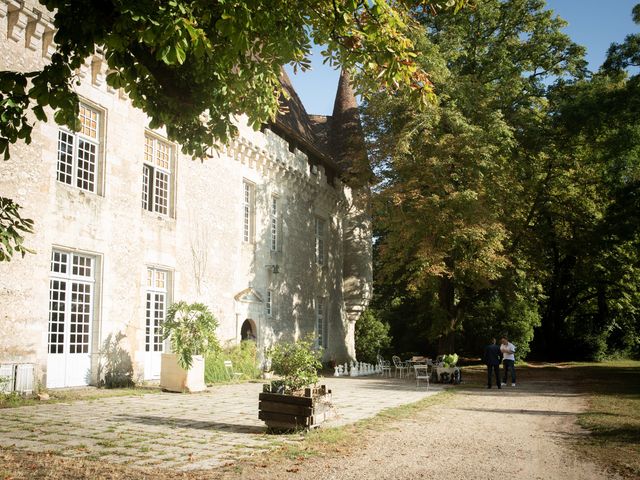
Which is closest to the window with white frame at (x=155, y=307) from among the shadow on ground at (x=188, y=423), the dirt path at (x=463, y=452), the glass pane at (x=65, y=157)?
the glass pane at (x=65, y=157)

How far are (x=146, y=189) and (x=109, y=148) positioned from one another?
1.88 m

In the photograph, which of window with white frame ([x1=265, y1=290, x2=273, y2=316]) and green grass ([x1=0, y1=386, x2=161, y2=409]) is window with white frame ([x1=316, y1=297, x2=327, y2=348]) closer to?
window with white frame ([x1=265, y1=290, x2=273, y2=316])

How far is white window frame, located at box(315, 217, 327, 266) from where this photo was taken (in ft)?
85.3

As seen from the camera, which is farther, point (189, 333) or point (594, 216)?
point (594, 216)

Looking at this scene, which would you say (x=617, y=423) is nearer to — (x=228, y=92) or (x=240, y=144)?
(x=228, y=92)

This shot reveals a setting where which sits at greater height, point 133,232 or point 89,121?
point 89,121

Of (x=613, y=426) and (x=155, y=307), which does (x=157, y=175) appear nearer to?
(x=155, y=307)

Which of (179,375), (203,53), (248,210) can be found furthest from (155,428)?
(248,210)

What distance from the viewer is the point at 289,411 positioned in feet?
26.0

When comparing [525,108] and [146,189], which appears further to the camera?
[525,108]

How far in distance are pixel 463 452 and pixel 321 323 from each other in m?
19.1

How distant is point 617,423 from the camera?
31.3 feet

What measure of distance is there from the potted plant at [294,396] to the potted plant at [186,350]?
5.14 meters

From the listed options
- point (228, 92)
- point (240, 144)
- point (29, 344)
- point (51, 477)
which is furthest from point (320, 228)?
point (51, 477)
